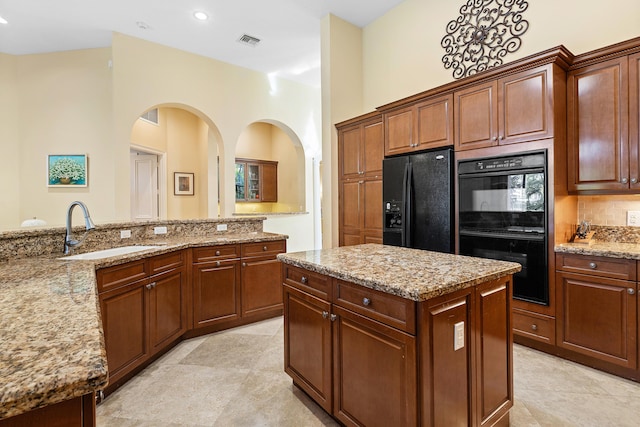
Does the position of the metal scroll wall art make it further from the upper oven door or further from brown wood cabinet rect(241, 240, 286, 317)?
brown wood cabinet rect(241, 240, 286, 317)

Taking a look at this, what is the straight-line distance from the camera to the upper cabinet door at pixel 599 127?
2273mm

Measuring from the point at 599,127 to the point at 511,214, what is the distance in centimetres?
85

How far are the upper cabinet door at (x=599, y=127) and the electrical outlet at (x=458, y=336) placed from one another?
1.86 metres

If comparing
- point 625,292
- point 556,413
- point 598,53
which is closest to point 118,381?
point 556,413

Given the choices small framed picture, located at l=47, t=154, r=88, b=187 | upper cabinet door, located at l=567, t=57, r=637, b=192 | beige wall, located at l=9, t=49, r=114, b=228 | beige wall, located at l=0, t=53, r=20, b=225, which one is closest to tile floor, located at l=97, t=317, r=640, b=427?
upper cabinet door, located at l=567, t=57, r=637, b=192

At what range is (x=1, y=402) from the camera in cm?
55

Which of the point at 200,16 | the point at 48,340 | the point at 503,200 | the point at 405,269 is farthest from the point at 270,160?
the point at 48,340

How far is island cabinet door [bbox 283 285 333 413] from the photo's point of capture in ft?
Result: 5.57

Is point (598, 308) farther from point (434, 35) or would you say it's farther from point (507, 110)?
point (434, 35)

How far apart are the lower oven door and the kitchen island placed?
→ 1019mm

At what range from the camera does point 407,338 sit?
1265mm

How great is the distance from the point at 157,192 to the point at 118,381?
5.29 metres

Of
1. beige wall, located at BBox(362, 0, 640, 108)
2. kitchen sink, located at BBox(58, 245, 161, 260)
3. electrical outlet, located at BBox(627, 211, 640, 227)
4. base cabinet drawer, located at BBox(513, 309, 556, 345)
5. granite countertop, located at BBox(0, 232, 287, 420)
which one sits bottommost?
base cabinet drawer, located at BBox(513, 309, 556, 345)

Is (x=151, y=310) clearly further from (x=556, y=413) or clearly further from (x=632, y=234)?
(x=632, y=234)
